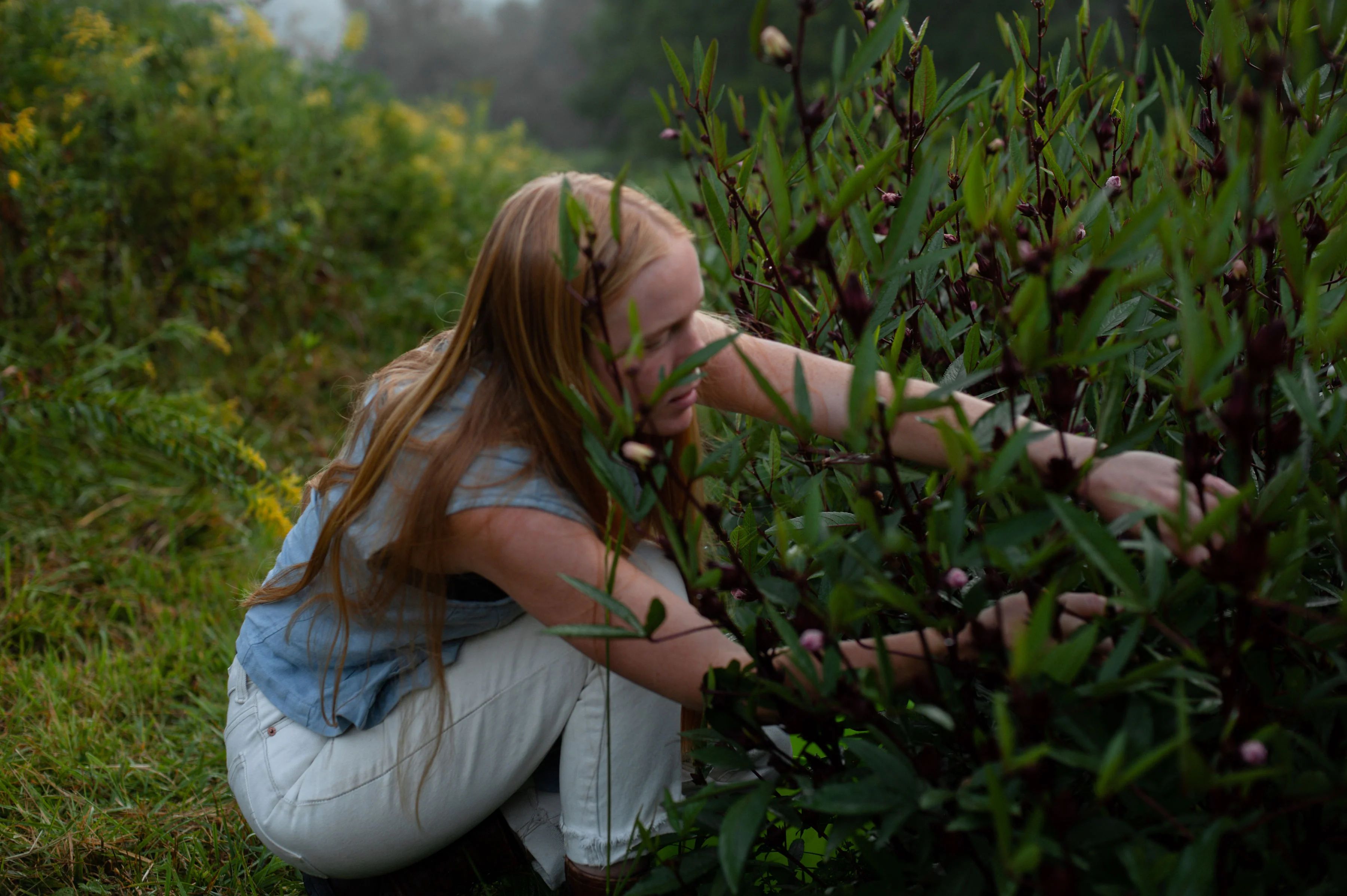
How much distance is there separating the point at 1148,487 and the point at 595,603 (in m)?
0.56

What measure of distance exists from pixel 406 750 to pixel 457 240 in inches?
159

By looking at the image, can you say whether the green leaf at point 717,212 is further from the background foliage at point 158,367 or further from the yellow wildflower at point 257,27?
the yellow wildflower at point 257,27

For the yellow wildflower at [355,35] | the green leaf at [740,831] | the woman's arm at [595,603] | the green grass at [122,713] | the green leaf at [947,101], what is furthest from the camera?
the yellow wildflower at [355,35]

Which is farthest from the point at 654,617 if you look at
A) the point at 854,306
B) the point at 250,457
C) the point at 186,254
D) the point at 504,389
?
the point at 186,254

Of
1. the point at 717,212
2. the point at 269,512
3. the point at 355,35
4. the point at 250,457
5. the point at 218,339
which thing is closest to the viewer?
the point at 717,212

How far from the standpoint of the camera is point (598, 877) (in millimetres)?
1342

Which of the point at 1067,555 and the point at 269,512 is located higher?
the point at 1067,555

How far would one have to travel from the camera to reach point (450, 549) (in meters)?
1.23

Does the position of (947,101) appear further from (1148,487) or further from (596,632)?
(596,632)

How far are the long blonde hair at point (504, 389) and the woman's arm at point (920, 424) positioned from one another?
4.9 inches

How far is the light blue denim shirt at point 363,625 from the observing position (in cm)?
124

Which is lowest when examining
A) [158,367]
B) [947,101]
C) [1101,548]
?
[158,367]

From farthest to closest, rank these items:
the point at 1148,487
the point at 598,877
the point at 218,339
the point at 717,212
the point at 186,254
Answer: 1. the point at 186,254
2. the point at 218,339
3. the point at 717,212
4. the point at 598,877
5. the point at 1148,487

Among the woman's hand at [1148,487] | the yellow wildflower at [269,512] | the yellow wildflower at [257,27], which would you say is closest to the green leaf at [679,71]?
the woman's hand at [1148,487]
